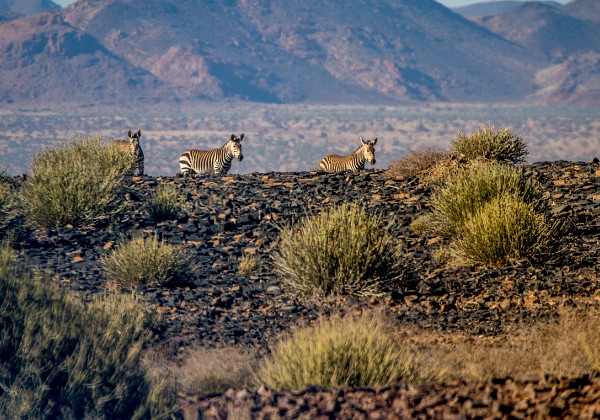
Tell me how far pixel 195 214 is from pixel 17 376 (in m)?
9.48

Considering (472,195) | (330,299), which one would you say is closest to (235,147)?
(472,195)

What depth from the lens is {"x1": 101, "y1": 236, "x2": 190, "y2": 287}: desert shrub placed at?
12531 mm

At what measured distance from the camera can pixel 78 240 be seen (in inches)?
592

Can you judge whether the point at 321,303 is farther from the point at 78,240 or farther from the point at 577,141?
the point at 577,141

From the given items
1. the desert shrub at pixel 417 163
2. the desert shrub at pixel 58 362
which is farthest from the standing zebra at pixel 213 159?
the desert shrub at pixel 58 362

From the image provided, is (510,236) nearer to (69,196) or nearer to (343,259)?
(343,259)

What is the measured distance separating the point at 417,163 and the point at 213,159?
11.0m

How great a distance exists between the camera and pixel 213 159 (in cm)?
2791

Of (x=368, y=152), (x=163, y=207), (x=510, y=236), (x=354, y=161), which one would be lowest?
(x=163, y=207)

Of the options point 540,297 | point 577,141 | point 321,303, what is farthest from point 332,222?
point 577,141

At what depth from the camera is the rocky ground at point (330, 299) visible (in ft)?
20.8

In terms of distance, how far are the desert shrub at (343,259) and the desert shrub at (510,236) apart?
1.38 metres

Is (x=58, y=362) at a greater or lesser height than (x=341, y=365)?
lesser

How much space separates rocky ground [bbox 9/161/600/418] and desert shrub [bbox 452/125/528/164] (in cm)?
57
